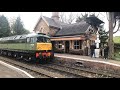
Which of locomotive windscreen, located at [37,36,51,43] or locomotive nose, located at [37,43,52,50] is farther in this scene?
locomotive windscreen, located at [37,36,51,43]

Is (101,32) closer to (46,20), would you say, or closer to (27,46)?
(46,20)

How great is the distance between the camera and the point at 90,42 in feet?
84.0

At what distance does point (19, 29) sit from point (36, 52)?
29718 mm

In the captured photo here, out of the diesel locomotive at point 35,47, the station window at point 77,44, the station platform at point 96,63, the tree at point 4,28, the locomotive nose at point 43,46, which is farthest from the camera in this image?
the tree at point 4,28

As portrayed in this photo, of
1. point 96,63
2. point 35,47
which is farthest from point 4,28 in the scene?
point 96,63

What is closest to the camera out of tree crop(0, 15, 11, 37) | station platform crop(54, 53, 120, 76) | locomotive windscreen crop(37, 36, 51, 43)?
station platform crop(54, 53, 120, 76)

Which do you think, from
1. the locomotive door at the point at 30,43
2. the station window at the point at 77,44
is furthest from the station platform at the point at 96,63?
the station window at the point at 77,44

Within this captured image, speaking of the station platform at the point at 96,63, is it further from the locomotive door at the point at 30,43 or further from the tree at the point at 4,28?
the tree at the point at 4,28

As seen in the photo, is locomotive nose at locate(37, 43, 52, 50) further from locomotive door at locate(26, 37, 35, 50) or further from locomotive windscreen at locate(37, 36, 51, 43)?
locomotive door at locate(26, 37, 35, 50)

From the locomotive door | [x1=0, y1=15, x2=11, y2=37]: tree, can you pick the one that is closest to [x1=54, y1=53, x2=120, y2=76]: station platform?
the locomotive door

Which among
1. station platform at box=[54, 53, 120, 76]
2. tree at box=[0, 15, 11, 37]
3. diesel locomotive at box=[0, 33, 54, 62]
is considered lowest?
station platform at box=[54, 53, 120, 76]

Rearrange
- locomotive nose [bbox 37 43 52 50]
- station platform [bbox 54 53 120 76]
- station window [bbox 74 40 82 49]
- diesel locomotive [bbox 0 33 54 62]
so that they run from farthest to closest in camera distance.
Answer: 1. station window [bbox 74 40 82 49]
2. locomotive nose [bbox 37 43 52 50]
3. diesel locomotive [bbox 0 33 54 62]
4. station platform [bbox 54 53 120 76]

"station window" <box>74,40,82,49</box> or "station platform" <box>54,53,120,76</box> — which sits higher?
"station window" <box>74,40,82,49</box>
